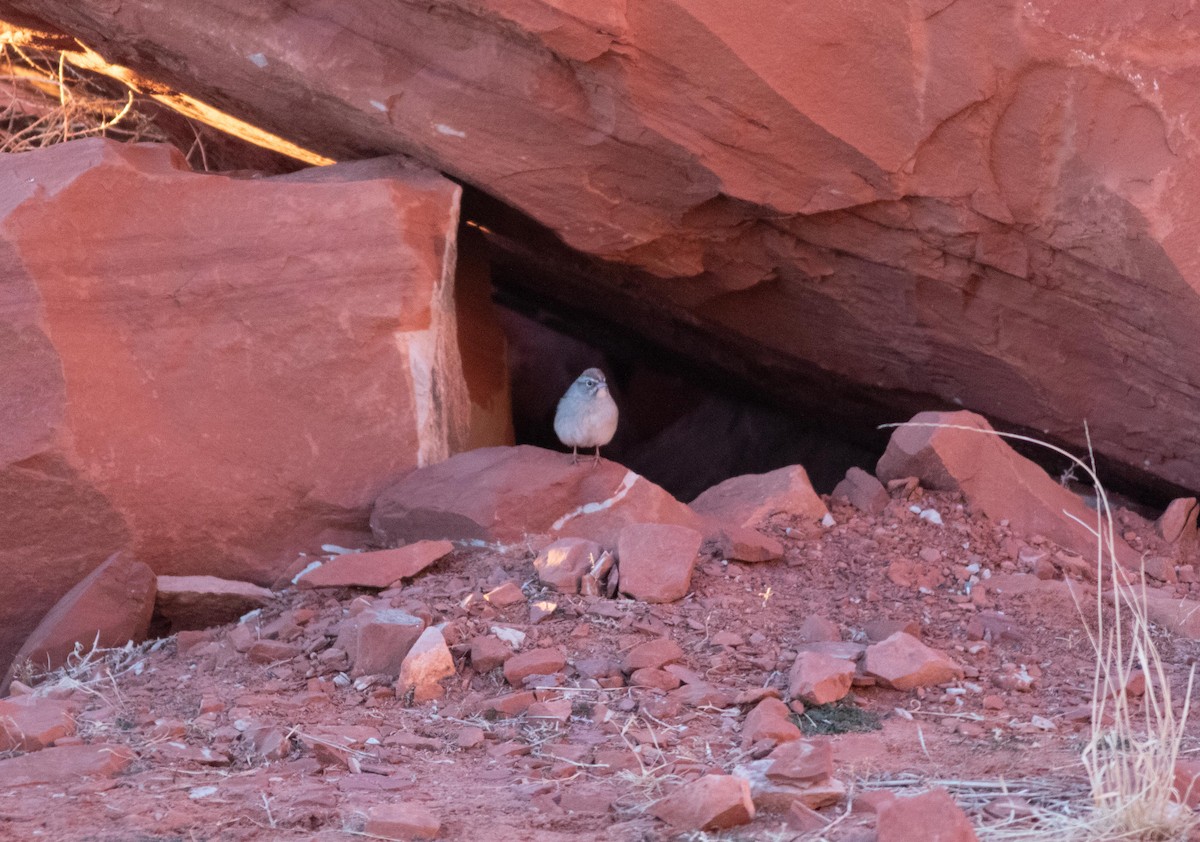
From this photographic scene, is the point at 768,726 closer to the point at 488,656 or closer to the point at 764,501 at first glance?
the point at 488,656

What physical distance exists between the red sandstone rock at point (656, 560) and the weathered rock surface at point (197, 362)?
1391 mm

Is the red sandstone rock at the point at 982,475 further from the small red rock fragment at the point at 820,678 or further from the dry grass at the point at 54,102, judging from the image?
the dry grass at the point at 54,102

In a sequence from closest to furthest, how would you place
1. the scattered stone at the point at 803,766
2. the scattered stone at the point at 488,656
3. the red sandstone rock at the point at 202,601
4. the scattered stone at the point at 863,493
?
the scattered stone at the point at 803,766 → the scattered stone at the point at 488,656 → the red sandstone rock at the point at 202,601 → the scattered stone at the point at 863,493

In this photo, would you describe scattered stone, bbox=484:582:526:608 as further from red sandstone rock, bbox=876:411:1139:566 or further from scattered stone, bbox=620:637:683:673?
red sandstone rock, bbox=876:411:1139:566

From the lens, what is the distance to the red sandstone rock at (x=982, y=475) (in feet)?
18.0

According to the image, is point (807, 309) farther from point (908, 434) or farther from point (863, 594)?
point (863, 594)

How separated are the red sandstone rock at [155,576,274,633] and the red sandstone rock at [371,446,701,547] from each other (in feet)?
2.09

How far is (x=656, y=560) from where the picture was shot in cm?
441

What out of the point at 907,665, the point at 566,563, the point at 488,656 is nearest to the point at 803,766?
the point at 907,665

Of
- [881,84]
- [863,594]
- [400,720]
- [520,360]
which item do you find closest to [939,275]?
[881,84]

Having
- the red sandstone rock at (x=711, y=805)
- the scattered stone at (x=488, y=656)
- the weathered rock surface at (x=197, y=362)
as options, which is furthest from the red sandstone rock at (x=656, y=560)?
the red sandstone rock at (x=711, y=805)

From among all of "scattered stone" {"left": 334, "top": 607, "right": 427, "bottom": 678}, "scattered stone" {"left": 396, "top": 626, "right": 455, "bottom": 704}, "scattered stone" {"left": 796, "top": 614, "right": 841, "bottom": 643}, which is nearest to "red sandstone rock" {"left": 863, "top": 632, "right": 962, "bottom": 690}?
"scattered stone" {"left": 796, "top": 614, "right": 841, "bottom": 643}

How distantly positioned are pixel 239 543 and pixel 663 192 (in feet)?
8.18

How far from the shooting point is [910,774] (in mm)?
3033
